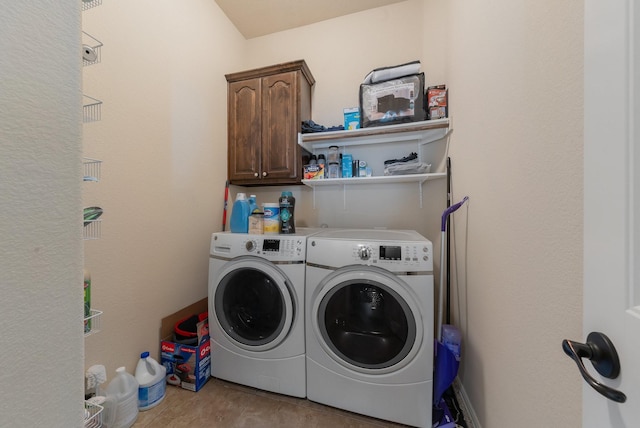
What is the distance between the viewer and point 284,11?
80.7 inches

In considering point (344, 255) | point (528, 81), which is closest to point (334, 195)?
point (344, 255)

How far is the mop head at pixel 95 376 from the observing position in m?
1.10

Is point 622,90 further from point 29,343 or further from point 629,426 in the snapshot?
point 29,343

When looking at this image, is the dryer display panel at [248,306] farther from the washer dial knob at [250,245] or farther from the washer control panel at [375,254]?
the washer control panel at [375,254]

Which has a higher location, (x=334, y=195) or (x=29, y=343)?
(x=334, y=195)

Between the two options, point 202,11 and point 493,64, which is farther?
point 202,11

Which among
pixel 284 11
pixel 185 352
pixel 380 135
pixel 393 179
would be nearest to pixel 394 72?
pixel 380 135

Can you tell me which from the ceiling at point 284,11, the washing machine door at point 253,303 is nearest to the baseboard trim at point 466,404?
the washing machine door at point 253,303

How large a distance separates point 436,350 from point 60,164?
166 centimetres

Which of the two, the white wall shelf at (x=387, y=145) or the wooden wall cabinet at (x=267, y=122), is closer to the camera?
the white wall shelf at (x=387, y=145)

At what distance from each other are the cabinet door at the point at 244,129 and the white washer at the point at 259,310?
77cm

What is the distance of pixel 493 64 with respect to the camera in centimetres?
97

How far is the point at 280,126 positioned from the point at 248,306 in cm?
144

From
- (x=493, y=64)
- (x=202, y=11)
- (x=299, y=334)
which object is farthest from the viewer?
(x=202, y=11)
